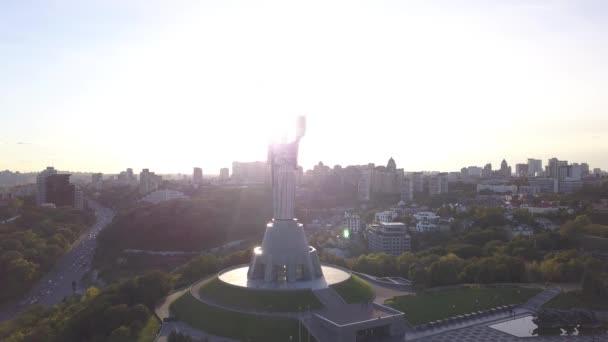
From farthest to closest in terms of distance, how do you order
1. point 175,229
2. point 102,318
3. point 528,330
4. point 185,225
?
1. point 185,225
2. point 175,229
3. point 102,318
4. point 528,330

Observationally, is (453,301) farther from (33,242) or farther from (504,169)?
(504,169)

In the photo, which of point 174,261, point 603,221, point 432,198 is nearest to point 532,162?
point 432,198

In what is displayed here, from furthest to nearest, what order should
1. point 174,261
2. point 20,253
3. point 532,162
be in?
point 532,162 → point 174,261 → point 20,253

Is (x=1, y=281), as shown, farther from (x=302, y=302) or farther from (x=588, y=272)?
(x=588, y=272)

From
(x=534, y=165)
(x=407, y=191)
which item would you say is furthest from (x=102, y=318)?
(x=534, y=165)

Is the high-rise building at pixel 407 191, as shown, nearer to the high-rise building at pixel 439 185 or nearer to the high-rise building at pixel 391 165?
the high-rise building at pixel 439 185

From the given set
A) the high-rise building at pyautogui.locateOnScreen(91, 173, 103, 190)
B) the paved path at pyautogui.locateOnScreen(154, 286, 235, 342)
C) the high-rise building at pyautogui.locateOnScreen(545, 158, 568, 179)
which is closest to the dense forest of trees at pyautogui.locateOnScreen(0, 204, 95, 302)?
the paved path at pyautogui.locateOnScreen(154, 286, 235, 342)
